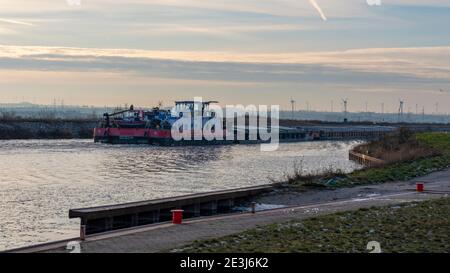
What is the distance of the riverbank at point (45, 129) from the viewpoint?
96.1 metres

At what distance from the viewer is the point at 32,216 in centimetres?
2569

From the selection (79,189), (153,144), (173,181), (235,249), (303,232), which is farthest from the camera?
(153,144)

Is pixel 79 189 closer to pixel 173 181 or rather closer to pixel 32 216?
pixel 173 181

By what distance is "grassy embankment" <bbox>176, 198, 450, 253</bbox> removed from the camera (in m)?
14.0

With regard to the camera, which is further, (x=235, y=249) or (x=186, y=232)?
(x=186, y=232)

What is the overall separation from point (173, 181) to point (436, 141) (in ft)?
90.7

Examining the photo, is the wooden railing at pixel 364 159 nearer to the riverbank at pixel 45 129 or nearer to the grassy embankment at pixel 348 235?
the grassy embankment at pixel 348 235

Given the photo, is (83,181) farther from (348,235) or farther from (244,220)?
(348,235)

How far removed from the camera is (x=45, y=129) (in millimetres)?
100812

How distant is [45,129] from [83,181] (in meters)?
63.1

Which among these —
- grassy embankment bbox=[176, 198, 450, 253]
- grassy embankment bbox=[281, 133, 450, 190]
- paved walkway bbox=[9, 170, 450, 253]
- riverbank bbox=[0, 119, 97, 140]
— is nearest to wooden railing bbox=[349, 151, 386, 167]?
grassy embankment bbox=[281, 133, 450, 190]

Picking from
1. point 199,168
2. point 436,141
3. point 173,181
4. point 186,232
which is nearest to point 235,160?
point 199,168

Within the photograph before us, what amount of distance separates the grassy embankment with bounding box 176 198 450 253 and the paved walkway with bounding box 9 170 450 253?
889mm

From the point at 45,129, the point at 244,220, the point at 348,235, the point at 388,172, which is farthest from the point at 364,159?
the point at 45,129
